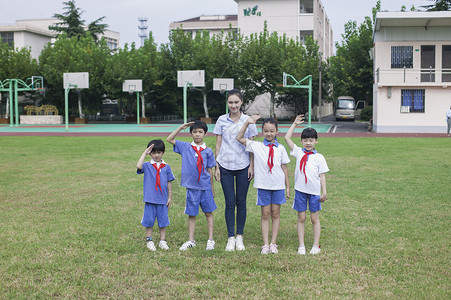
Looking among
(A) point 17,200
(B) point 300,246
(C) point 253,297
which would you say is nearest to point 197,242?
(B) point 300,246

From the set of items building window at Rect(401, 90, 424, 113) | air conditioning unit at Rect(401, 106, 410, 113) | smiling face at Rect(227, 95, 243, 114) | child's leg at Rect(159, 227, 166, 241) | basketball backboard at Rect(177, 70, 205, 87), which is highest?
basketball backboard at Rect(177, 70, 205, 87)

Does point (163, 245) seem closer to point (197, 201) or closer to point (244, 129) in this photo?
point (197, 201)

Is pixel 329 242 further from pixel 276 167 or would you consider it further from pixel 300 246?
pixel 276 167

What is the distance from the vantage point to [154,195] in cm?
593

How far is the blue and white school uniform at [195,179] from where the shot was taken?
5922mm

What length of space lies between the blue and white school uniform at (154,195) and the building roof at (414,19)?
2729cm

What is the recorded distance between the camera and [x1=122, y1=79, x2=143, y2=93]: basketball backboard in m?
46.3

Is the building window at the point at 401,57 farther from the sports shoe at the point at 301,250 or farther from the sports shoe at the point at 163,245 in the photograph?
the sports shoe at the point at 163,245

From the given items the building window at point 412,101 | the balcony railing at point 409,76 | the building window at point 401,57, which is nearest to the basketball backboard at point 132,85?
the balcony railing at point 409,76

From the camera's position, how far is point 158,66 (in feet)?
162

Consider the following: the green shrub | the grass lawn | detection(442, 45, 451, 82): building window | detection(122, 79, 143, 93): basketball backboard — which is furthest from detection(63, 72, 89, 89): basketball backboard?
the grass lawn

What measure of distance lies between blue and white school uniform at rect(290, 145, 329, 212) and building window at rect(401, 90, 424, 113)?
92.6 feet

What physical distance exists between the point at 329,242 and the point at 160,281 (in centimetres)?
231

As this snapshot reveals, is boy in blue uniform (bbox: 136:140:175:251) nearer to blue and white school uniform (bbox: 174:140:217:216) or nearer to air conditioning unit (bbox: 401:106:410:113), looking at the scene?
blue and white school uniform (bbox: 174:140:217:216)
